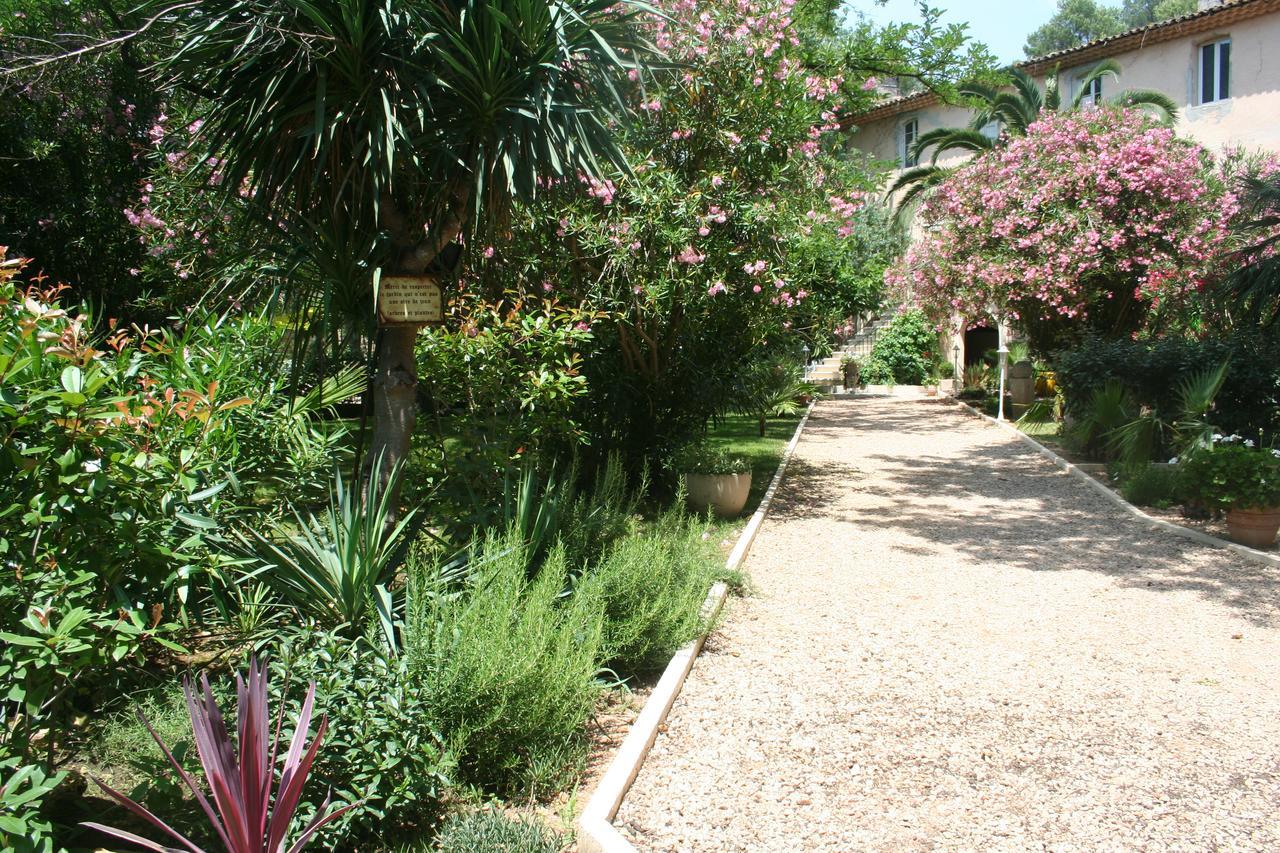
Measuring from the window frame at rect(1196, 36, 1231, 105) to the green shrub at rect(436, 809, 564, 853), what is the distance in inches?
917

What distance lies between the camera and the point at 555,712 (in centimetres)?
377

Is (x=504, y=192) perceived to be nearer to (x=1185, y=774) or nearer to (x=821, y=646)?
(x=821, y=646)

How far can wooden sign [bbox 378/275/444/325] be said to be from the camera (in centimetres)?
472

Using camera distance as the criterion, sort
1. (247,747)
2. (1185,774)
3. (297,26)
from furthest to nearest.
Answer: (297,26) → (1185,774) → (247,747)

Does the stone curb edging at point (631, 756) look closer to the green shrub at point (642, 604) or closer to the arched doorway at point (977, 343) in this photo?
the green shrub at point (642, 604)

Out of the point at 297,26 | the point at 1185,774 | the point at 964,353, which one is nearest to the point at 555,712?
the point at 1185,774

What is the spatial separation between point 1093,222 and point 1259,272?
13.4ft

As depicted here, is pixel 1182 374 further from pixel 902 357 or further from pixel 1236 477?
pixel 902 357

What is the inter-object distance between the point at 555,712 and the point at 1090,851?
206 centimetres

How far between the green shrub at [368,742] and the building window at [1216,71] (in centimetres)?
2340

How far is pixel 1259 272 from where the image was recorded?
10.6 metres

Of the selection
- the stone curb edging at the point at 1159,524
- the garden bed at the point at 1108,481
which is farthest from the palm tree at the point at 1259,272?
the stone curb edging at the point at 1159,524

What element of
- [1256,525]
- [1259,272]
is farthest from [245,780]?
[1259,272]

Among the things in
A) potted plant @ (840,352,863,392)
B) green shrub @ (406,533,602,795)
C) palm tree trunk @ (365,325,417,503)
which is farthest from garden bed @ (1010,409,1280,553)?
potted plant @ (840,352,863,392)
